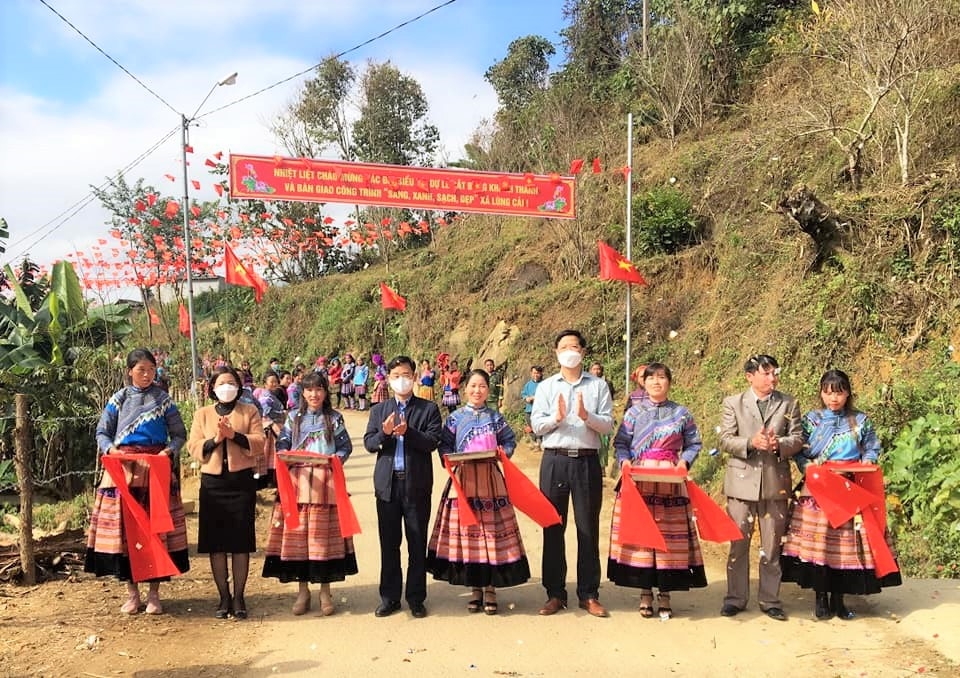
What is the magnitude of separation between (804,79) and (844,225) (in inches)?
333

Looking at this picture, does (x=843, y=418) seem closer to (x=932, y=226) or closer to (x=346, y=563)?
(x=346, y=563)

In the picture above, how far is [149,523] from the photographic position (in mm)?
5109

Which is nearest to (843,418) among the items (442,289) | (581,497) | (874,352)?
(581,497)

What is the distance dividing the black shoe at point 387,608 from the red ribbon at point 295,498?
0.52m

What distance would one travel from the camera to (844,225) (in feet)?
33.9

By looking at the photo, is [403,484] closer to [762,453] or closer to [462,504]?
[462,504]

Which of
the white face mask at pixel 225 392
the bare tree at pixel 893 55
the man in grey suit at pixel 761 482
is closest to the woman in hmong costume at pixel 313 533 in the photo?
the white face mask at pixel 225 392

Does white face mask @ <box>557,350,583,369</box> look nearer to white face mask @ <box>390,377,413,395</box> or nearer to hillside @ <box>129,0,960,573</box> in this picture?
white face mask @ <box>390,377,413,395</box>

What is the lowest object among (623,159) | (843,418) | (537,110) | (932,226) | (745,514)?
(745,514)

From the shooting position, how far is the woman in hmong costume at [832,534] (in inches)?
195

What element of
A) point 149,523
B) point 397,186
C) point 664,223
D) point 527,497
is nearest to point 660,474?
point 527,497

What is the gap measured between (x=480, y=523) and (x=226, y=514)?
1.70m

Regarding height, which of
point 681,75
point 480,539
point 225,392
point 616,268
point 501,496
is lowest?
point 480,539

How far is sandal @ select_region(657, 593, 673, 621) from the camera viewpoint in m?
5.04
